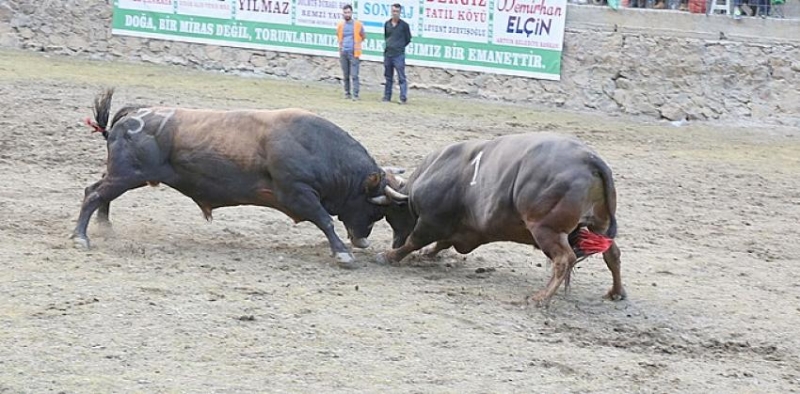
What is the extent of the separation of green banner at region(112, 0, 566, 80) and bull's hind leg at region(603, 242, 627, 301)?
496 inches

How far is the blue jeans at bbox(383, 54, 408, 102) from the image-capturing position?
65.3 ft

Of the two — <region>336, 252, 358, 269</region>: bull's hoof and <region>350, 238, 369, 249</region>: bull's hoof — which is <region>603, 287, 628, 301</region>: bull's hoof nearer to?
<region>336, 252, 358, 269</region>: bull's hoof

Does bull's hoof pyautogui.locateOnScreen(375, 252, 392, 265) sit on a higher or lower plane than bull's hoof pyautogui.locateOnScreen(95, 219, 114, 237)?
lower

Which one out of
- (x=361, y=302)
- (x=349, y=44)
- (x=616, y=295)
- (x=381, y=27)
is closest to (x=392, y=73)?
(x=349, y=44)

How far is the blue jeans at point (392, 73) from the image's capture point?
65.3 feet

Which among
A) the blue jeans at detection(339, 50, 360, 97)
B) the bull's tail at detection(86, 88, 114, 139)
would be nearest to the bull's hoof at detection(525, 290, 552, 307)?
the bull's tail at detection(86, 88, 114, 139)

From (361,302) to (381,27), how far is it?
14120 millimetres

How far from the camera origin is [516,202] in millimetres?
8352

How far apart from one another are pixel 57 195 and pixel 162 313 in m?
4.00

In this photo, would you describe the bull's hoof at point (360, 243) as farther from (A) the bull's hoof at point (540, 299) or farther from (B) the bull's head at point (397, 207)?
(A) the bull's hoof at point (540, 299)

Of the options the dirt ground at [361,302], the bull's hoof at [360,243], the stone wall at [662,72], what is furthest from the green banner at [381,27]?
the bull's hoof at [360,243]

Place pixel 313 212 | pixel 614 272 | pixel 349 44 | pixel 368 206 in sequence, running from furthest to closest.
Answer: pixel 349 44 < pixel 368 206 < pixel 313 212 < pixel 614 272

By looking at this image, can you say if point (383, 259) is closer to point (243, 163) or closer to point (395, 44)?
point (243, 163)

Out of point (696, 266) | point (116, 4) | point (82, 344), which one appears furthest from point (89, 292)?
point (116, 4)
